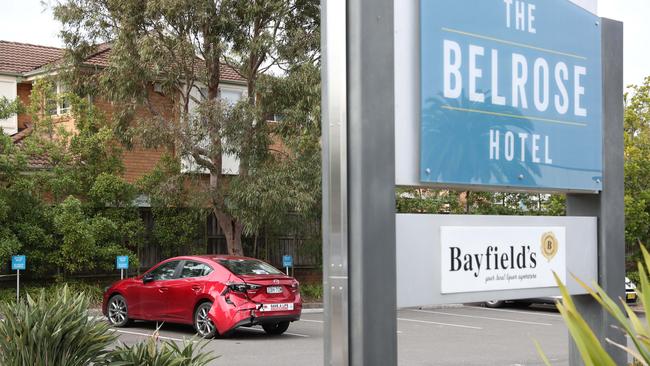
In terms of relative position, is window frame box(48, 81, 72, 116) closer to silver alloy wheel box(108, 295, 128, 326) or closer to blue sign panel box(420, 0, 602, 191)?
silver alloy wheel box(108, 295, 128, 326)

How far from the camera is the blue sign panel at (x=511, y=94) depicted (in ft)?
13.4

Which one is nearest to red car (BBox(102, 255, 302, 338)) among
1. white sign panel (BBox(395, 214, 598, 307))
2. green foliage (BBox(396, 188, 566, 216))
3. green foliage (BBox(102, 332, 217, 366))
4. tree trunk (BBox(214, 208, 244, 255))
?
tree trunk (BBox(214, 208, 244, 255))

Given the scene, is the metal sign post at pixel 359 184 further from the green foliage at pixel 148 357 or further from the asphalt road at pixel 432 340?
the asphalt road at pixel 432 340

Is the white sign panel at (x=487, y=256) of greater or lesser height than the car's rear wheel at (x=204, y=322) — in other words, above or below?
above

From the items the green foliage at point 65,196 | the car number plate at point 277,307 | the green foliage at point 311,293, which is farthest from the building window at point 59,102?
the car number plate at point 277,307

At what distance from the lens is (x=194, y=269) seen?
16.2 metres

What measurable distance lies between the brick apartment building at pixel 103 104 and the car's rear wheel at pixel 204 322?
359 inches

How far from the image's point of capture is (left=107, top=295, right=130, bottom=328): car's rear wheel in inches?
685

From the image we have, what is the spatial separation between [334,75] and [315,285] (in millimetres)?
23742

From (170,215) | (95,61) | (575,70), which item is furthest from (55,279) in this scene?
(575,70)

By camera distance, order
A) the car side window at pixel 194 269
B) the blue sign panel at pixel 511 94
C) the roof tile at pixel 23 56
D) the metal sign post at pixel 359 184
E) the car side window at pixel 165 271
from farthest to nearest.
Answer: the roof tile at pixel 23 56 < the car side window at pixel 165 271 < the car side window at pixel 194 269 < the blue sign panel at pixel 511 94 < the metal sign post at pixel 359 184

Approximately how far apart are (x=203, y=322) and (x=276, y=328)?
1.64m

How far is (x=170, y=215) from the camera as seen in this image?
82.6 feet

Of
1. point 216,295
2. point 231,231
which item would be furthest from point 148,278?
point 231,231
